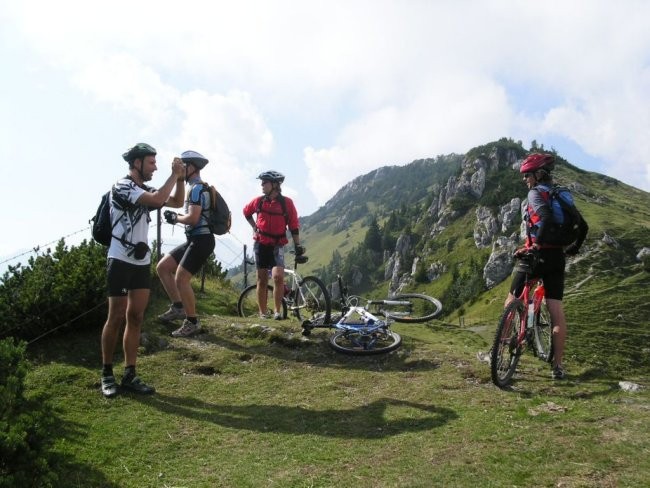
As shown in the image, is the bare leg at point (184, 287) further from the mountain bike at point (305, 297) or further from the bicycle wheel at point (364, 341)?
the bicycle wheel at point (364, 341)

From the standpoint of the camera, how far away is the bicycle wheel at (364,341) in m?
8.55

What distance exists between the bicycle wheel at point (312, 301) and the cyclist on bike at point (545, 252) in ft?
11.5

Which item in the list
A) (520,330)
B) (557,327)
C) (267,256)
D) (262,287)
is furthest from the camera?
(262,287)

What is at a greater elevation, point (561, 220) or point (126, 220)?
point (126, 220)

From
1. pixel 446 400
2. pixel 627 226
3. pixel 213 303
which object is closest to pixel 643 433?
pixel 446 400

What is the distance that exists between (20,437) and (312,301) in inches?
280

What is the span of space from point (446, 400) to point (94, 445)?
417 centimetres

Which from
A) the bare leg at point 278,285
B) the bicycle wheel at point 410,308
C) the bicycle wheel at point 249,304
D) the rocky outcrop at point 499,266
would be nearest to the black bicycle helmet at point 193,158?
the bare leg at point 278,285

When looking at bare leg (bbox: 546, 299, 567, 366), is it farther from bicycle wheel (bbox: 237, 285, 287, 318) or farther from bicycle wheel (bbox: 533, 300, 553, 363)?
bicycle wheel (bbox: 237, 285, 287, 318)

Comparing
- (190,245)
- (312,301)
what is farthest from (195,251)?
(312,301)

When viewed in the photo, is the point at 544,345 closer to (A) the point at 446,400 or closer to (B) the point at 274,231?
(A) the point at 446,400

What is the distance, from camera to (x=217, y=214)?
9109 mm

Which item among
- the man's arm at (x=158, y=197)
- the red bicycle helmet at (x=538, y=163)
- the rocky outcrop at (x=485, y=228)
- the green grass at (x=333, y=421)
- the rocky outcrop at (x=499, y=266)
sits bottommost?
the green grass at (x=333, y=421)

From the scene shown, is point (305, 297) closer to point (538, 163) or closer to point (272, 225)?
point (272, 225)
